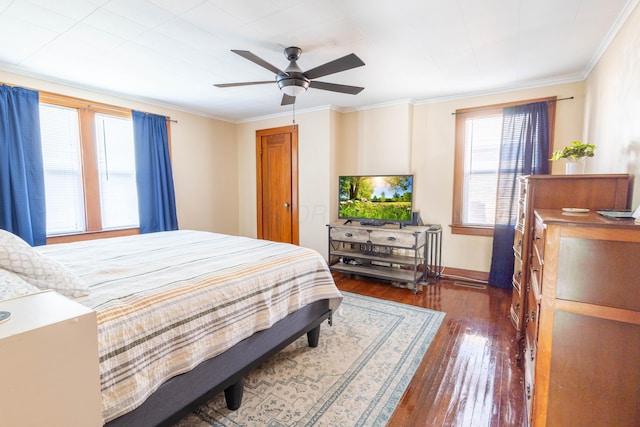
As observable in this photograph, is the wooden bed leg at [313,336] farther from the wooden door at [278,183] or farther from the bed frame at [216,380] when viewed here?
the wooden door at [278,183]

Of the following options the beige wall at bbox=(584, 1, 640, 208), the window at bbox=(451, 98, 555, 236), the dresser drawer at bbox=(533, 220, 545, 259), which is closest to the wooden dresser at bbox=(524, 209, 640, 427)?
the dresser drawer at bbox=(533, 220, 545, 259)

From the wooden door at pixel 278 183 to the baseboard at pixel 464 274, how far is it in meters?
2.35

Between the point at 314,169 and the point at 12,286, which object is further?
the point at 314,169

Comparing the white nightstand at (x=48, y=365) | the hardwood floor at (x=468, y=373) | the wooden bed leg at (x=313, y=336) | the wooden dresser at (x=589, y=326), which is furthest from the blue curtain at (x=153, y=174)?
the wooden dresser at (x=589, y=326)

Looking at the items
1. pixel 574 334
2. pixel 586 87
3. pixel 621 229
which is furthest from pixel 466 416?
pixel 586 87

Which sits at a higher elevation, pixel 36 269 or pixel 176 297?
pixel 36 269

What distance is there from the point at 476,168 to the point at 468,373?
2.66 metres

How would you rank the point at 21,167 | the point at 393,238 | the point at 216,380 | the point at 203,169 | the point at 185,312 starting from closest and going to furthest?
the point at 185,312, the point at 216,380, the point at 21,167, the point at 393,238, the point at 203,169

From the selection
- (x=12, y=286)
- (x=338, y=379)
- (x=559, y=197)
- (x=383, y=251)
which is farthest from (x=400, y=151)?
(x=12, y=286)

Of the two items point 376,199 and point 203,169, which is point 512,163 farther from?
point 203,169

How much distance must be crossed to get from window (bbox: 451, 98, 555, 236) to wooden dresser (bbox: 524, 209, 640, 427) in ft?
9.08

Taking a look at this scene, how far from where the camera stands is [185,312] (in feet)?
4.52

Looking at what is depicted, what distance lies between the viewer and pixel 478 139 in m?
3.81

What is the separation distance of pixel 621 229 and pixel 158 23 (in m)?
2.93
